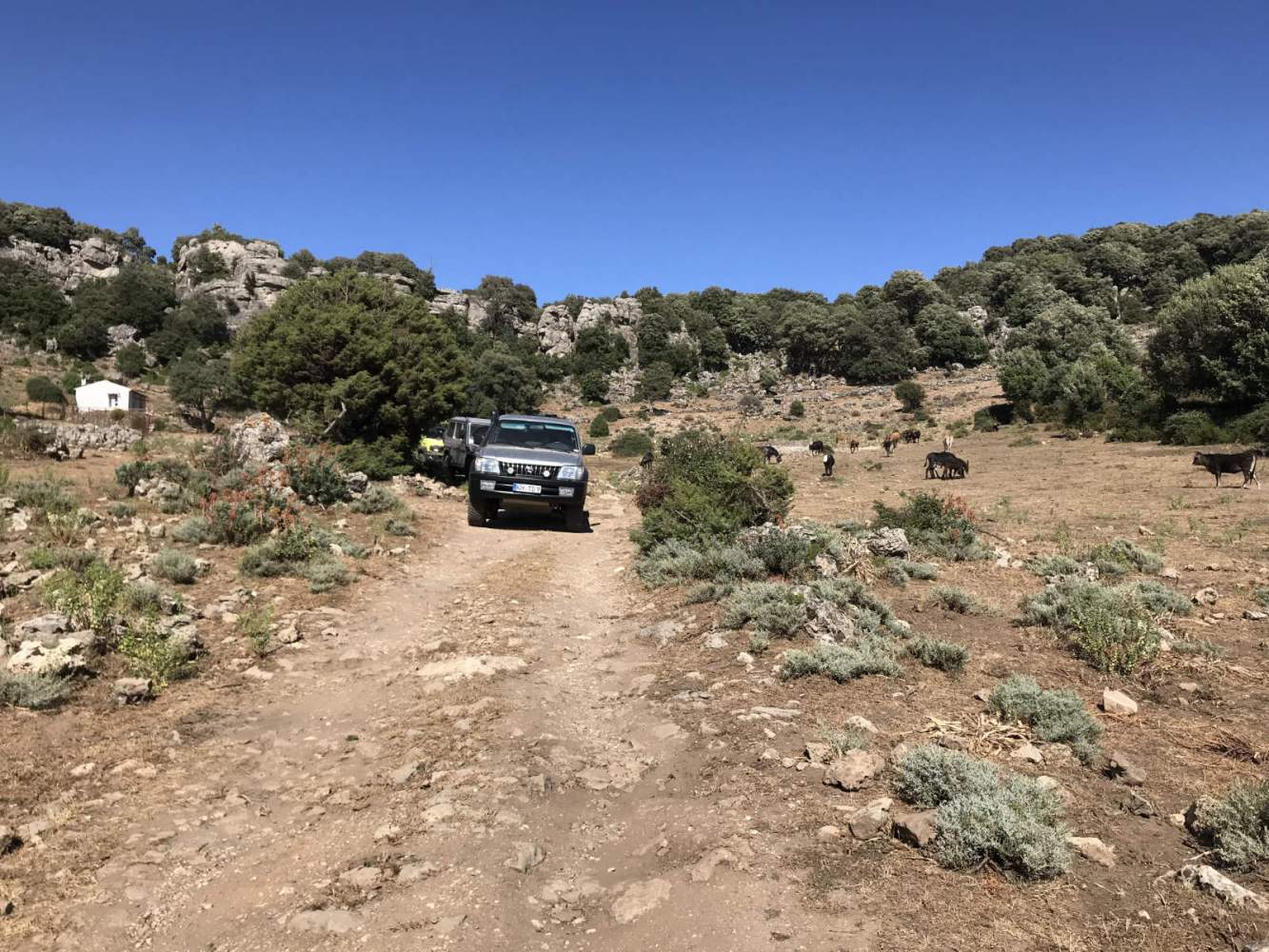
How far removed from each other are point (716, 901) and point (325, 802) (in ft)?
7.83

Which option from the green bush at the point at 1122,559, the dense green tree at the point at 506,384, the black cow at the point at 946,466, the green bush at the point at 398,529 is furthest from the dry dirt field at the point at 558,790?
the dense green tree at the point at 506,384

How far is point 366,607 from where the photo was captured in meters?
8.02

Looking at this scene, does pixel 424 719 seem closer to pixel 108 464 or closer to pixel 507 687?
pixel 507 687

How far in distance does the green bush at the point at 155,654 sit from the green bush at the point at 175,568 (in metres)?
1.91

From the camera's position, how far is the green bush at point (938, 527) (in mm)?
10562

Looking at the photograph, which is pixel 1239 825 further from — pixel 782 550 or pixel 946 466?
pixel 946 466

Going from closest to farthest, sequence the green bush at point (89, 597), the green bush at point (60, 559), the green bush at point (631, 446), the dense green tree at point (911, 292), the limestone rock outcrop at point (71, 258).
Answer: the green bush at point (89, 597), the green bush at point (60, 559), the green bush at point (631, 446), the limestone rock outcrop at point (71, 258), the dense green tree at point (911, 292)

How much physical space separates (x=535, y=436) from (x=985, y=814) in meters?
11.3

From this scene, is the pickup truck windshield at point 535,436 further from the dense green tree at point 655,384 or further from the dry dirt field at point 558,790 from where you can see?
the dense green tree at point 655,384

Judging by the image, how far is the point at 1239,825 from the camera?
10.8 feet

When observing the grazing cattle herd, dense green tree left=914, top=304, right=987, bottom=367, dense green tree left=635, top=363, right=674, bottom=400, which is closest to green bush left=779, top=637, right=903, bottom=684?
the grazing cattle herd

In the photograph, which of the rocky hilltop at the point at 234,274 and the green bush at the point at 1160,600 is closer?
the green bush at the point at 1160,600

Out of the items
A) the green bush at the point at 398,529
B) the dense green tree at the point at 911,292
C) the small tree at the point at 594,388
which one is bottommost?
the green bush at the point at 398,529

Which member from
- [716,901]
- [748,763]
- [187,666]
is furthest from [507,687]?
[716,901]
